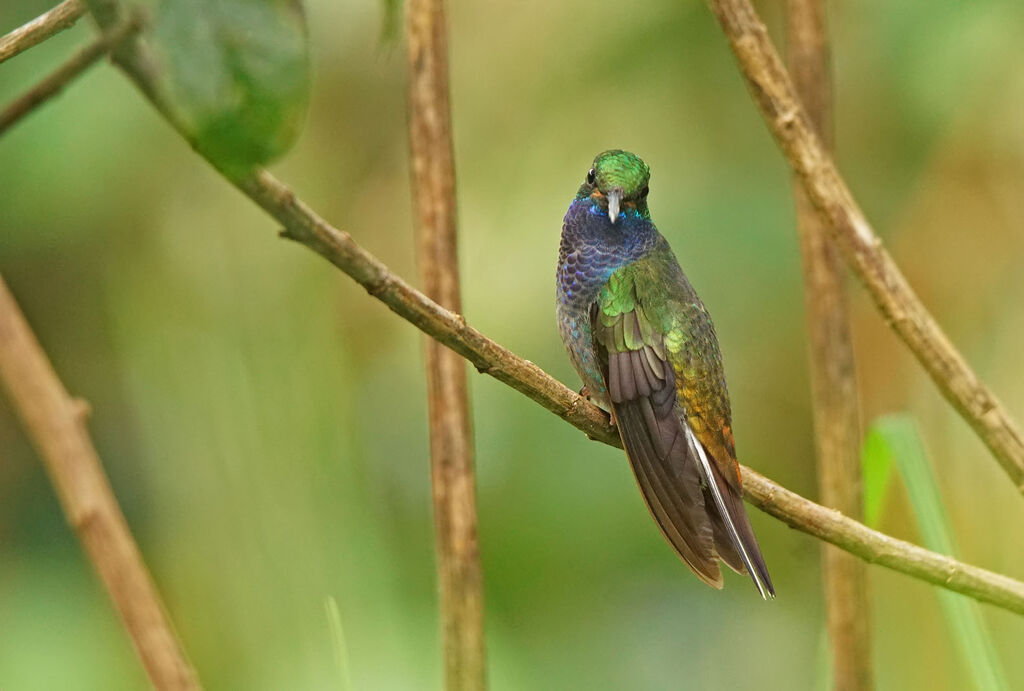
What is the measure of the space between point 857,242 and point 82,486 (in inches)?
42.9

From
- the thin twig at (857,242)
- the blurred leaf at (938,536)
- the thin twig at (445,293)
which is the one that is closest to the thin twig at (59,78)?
the thin twig at (445,293)

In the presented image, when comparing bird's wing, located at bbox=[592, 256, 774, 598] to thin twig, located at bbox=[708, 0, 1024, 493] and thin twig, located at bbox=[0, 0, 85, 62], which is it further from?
thin twig, located at bbox=[0, 0, 85, 62]

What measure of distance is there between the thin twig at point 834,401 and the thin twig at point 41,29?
1157mm

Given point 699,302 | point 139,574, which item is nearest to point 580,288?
point 699,302

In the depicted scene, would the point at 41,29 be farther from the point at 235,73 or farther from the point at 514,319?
the point at 514,319

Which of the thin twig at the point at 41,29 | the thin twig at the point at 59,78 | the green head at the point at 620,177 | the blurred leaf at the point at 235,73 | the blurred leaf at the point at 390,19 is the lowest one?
the thin twig at the point at 59,78

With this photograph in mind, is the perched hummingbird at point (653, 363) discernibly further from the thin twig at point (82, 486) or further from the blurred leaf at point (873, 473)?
the thin twig at point (82, 486)

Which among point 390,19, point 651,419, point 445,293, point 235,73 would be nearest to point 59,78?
point 235,73

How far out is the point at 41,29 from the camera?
3.12 feet

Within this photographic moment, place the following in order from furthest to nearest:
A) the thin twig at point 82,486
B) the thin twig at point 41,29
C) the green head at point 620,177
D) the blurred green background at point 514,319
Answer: the blurred green background at point 514,319, the green head at point 620,177, the thin twig at point 82,486, the thin twig at point 41,29

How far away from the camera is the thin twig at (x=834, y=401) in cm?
173

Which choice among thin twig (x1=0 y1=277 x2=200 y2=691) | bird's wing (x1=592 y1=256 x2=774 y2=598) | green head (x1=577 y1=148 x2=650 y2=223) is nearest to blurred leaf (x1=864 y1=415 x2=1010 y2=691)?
bird's wing (x1=592 y1=256 x2=774 y2=598)

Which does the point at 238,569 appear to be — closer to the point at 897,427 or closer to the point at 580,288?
the point at 580,288

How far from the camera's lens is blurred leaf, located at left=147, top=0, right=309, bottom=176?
1.82 ft
